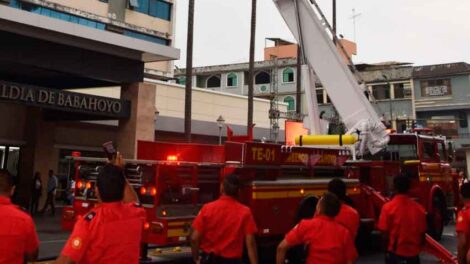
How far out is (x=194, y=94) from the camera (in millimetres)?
26438

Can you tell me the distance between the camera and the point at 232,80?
186ft

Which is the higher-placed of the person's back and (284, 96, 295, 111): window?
(284, 96, 295, 111): window

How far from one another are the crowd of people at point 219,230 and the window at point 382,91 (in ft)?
131

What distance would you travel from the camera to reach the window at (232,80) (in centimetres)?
5632

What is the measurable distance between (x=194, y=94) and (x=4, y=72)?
10.4m

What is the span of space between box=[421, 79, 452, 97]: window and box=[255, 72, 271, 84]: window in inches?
694

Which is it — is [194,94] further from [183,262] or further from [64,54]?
[183,262]

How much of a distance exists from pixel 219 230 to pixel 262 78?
51.1m

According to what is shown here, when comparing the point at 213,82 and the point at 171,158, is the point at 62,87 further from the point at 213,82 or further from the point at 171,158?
the point at 213,82

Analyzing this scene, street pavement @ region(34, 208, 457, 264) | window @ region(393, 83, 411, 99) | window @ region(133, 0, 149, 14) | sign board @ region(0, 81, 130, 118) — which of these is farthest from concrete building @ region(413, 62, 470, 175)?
sign board @ region(0, 81, 130, 118)

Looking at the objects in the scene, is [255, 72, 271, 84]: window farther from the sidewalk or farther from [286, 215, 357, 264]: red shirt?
[286, 215, 357, 264]: red shirt

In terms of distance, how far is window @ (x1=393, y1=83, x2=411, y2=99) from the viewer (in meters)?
42.6

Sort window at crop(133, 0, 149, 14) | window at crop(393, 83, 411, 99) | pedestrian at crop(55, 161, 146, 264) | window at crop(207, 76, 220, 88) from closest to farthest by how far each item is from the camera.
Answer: pedestrian at crop(55, 161, 146, 264) < window at crop(133, 0, 149, 14) < window at crop(393, 83, 411, 99) < window at crop(207, 76, 220, 88)

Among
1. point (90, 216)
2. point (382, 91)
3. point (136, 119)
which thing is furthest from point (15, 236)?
point (382, 91)
